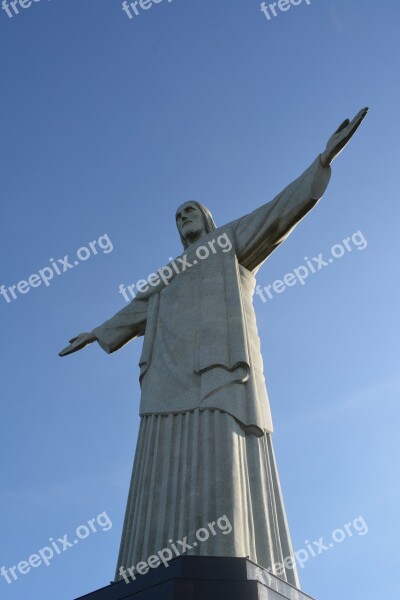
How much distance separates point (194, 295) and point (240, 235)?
1198 mm

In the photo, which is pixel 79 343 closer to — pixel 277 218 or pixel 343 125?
pixel 277 218

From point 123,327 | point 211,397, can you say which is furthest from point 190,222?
point 211,397

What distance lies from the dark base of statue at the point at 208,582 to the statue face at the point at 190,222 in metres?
6.21

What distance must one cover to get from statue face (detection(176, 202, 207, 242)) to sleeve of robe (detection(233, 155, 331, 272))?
983mm

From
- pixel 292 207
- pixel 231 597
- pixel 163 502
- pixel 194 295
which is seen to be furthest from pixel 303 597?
pixel 292 207

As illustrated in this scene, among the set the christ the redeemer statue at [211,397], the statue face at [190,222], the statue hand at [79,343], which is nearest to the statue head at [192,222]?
the statue face at [190,222]

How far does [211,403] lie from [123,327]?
3.29 meters

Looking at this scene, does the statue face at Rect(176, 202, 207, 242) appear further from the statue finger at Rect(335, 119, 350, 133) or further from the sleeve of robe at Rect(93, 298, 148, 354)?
the statue finger at Rect(335, 119, 350, 133)

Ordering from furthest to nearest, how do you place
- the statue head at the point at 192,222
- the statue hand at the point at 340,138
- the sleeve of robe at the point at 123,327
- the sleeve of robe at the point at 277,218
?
the statue head at the point at 192,222
the sleeve of robe at the point at 123,327
the sleeve of robe at the point at 277,218
the statue hand at the point at 340,138

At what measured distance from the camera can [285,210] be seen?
933 centimetres

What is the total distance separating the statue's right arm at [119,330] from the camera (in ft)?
34.4

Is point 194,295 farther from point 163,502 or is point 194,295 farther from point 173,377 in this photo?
point 163,502

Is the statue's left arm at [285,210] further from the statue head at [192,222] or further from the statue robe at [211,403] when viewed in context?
the statue head at [192,222]
